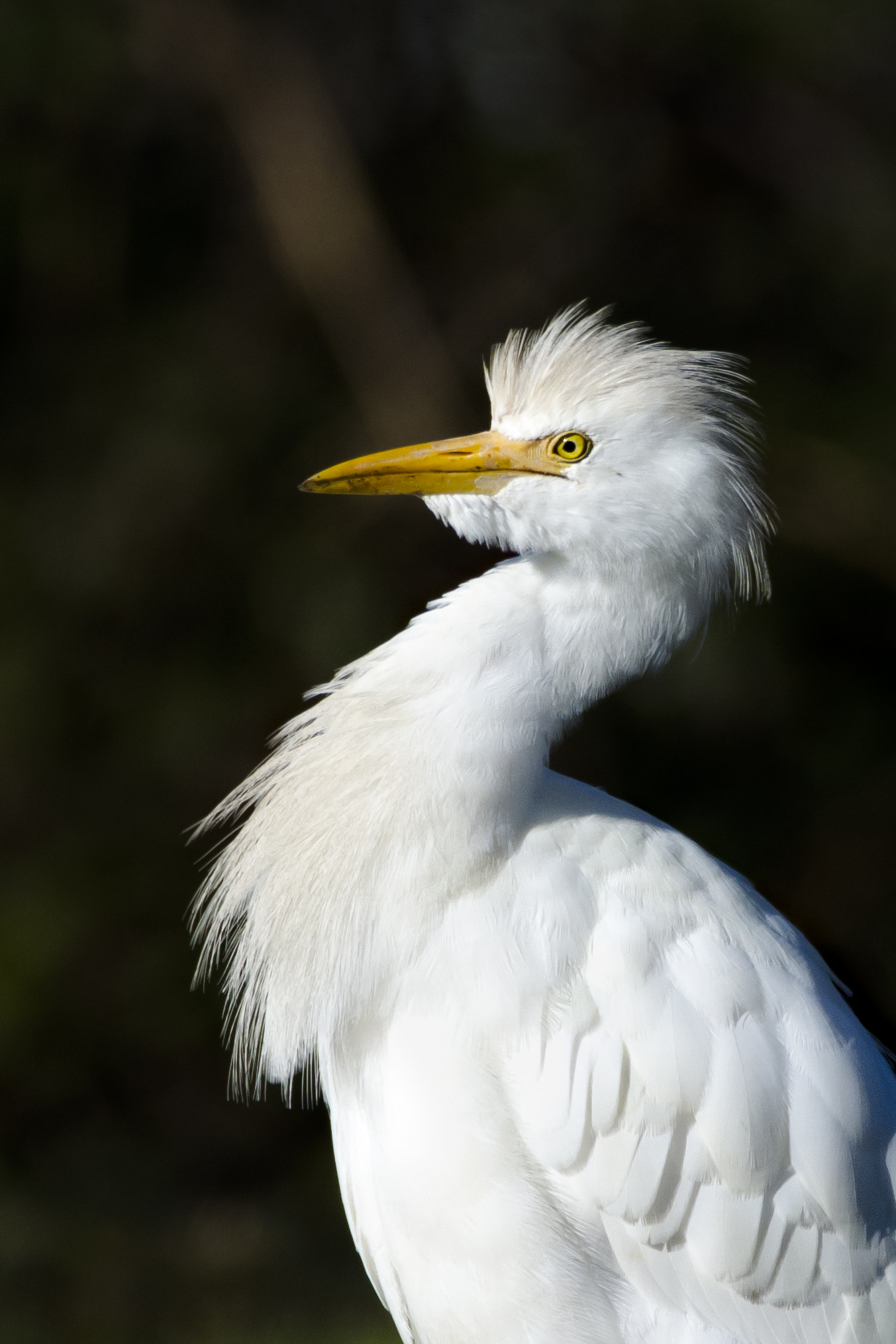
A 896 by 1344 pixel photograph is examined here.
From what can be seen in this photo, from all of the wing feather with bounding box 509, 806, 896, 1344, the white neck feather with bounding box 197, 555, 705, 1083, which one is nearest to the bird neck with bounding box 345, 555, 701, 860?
the white neck feather with bounding box 197, 555, 705, 1083

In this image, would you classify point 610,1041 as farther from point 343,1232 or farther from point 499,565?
point 343,1232

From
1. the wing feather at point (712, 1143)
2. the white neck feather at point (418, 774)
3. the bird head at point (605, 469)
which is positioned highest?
the bird head at point (605, 469)

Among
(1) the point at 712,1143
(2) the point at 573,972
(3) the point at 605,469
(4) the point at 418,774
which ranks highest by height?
(3) the point at 605,469

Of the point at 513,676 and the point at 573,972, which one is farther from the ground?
the point at 513,676

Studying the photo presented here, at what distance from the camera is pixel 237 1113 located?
3.27 m

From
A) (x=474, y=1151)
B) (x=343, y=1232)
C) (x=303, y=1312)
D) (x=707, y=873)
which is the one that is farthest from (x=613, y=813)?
(x=343, y=1232)

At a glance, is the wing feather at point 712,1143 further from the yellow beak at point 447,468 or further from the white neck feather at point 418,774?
the yellow beak at point 447,468

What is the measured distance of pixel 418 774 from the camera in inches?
43.5

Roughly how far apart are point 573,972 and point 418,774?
0.22 metres

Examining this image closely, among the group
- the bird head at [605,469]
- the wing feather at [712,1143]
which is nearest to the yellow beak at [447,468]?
the bird head at [605,469]

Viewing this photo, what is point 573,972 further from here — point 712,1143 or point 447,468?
point 447,468

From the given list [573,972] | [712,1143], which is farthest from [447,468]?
[712,1143]

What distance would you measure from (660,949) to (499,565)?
0.38m

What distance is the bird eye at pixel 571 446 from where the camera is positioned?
109 centimetres
